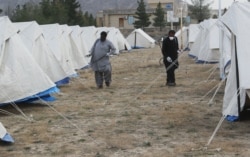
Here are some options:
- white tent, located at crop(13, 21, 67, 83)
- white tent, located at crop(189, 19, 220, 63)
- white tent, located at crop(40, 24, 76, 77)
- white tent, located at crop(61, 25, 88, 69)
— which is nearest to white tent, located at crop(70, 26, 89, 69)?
white tent, located at crop(61, 25, 88, 69)

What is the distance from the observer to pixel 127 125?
880 centimetres

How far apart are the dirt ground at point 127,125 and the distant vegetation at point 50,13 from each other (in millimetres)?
30010

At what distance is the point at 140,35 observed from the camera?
42812 mm

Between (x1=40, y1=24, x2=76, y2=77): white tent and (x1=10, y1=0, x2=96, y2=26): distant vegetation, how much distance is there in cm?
2344

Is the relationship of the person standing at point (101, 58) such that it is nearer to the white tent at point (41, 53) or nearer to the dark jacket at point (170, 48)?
the white tent at point (41, 53)

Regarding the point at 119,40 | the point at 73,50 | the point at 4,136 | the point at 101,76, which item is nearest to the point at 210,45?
the point at 73,50

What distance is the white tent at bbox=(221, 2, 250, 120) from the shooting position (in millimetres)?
8102

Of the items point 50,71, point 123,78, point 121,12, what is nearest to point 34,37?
point 50,71

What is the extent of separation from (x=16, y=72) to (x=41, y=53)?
3316mm

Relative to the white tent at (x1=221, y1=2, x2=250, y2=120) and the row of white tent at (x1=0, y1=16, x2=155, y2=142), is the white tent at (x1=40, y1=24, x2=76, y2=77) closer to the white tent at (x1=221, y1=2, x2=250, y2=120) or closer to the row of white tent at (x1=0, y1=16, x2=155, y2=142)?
the row of white tent at (x1=0, y1=16, x2=155, y2=142)

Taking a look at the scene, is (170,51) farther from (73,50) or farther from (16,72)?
(73,50)

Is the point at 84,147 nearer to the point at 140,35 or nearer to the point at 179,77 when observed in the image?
the point at 179,77

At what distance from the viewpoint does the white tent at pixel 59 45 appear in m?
16.5

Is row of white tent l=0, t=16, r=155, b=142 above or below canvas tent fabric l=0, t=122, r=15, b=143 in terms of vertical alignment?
above
